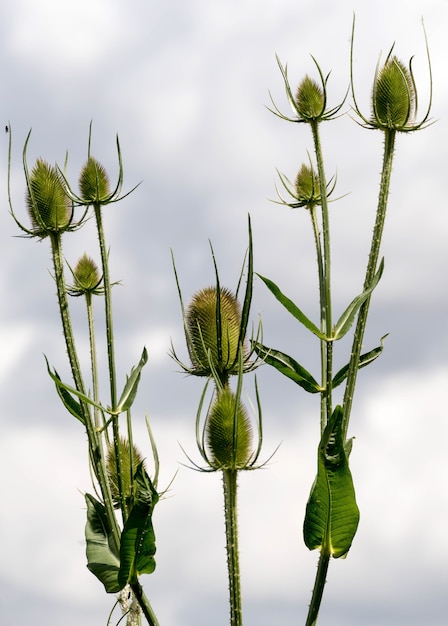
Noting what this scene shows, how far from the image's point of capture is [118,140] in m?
4.41

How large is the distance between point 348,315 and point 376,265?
26cm

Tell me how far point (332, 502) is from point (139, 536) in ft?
2.51

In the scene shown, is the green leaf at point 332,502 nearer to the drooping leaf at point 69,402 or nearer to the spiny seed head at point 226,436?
the spiny seed head at point 226,436

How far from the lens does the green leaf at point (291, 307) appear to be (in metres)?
3.51

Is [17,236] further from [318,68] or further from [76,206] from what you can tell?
[318,68]

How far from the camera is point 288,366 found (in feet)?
12.0

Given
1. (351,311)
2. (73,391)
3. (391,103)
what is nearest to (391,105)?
(391,103)

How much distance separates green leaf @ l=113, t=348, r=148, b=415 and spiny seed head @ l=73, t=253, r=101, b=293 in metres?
2.50

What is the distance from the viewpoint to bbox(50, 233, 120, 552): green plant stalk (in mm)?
3779

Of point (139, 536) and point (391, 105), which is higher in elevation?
point (391, 105)

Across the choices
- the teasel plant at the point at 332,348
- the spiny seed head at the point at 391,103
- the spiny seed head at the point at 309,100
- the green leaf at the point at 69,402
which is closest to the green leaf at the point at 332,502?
the teasel plant at the point at 332,348

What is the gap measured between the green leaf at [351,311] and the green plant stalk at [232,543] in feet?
2.23

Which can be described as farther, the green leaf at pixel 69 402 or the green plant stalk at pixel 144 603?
the green leaf at pixel 69 402

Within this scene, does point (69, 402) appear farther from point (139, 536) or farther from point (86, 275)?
point (86, 275)
